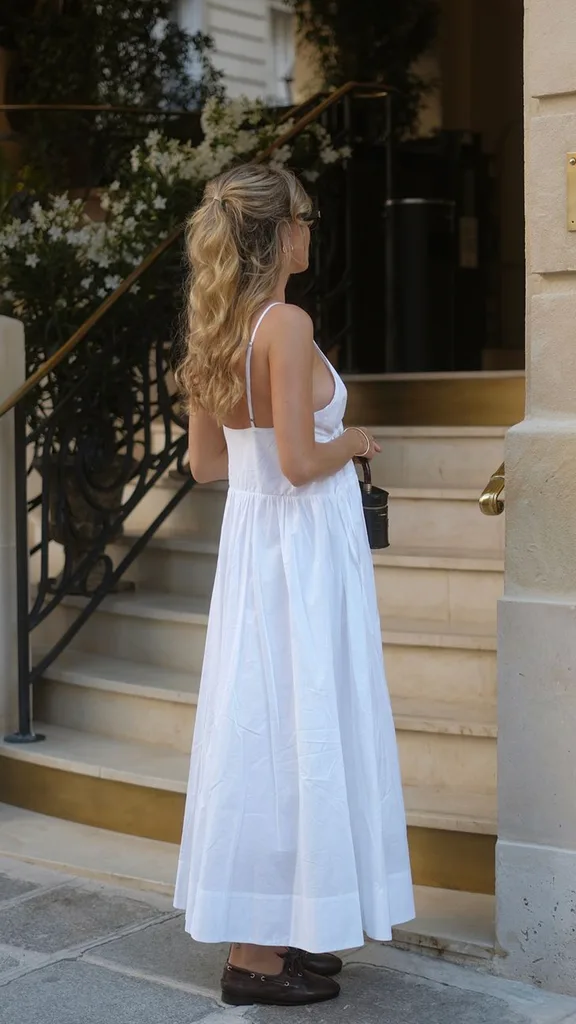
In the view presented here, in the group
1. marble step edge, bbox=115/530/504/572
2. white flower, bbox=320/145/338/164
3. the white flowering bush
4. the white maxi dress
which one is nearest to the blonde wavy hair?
the white maxi dress

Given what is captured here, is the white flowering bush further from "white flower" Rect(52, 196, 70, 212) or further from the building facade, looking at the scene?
the building facade

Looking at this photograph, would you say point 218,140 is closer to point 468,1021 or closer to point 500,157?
point 500,157

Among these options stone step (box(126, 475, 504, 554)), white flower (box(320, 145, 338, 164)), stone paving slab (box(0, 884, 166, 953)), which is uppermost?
white flower (box(320, 145, 338, 164))

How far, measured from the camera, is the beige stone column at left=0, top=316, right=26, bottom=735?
185 inches

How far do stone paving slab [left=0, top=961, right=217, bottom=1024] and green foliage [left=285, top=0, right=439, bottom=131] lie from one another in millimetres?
5422

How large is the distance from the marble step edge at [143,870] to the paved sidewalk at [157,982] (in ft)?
0.16

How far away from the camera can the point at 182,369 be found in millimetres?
3064

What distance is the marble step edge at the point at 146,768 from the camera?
11.9 ft

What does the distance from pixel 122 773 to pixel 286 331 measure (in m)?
1.91

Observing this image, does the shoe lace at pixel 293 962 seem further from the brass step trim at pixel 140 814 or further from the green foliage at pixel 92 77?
the green foliage at pixel 92 77

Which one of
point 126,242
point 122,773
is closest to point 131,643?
point 122,773

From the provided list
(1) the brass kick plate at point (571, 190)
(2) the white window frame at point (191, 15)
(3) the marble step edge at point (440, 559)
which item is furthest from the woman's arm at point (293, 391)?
(2) the white window frame at point (191, 15)

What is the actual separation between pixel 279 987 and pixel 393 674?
4.62 feet

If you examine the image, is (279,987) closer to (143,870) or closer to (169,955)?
(169,955)
